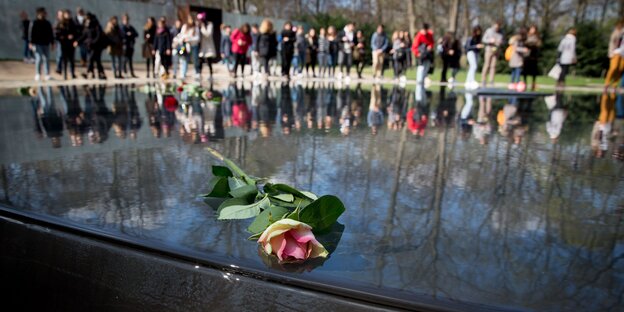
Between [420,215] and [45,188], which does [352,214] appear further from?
[45,188]

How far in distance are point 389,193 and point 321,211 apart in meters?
0.91

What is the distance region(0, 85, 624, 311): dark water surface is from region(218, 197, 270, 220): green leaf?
0.05 metres

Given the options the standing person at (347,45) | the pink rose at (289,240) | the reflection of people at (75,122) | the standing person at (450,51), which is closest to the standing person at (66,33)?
the reflection of people at (75,122)

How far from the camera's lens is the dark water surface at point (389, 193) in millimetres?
1648

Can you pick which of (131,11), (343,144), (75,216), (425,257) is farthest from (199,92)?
(131,11)

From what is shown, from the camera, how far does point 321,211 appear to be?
5.99ft

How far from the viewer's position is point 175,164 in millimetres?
3238

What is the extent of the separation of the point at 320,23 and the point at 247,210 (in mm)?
37000

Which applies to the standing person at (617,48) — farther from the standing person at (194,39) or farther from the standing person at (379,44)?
the standing person at (194,39)

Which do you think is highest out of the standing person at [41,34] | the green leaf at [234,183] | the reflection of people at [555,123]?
the standing person at [41,34]

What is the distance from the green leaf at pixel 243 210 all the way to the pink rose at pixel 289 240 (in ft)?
1.35

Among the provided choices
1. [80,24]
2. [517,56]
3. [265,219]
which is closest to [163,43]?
[80,24]

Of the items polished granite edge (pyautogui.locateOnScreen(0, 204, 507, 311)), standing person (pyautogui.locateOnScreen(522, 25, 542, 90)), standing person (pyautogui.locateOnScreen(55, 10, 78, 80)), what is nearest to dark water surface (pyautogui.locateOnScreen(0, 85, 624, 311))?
polished granite edge (pyautogui.locateOnScreen(0, 204, 507, 311))

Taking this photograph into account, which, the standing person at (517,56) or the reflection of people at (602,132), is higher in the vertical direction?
the standing person at (517,56)
